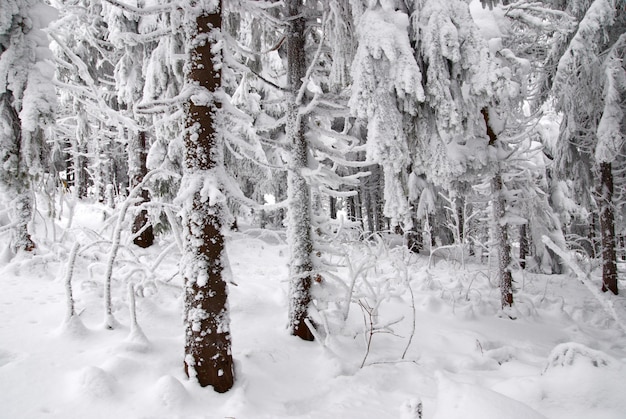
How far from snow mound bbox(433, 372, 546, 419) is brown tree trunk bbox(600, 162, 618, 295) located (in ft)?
35.7

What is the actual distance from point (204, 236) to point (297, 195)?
6.28 ft

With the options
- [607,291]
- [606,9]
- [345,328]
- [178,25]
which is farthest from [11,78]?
[607,291]

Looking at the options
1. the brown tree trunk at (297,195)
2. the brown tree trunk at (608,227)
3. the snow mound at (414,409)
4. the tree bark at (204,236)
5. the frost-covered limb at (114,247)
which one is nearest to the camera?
the snow mound at (414,409)

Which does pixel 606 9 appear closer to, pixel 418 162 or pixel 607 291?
pixel 418 162

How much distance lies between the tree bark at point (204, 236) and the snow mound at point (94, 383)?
0.69 m

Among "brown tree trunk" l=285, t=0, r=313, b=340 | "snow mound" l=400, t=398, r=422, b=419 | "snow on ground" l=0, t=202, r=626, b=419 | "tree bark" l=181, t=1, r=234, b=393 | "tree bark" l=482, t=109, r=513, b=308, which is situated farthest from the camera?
"tree bark" l=482, t=109, r=513, b=308

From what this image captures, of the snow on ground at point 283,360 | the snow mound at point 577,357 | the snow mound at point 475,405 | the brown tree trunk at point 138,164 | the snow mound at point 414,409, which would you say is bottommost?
the snow on ground at point 283,360

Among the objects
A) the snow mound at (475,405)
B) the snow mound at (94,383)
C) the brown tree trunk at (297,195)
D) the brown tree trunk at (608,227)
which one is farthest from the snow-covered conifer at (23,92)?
the brown tree trunk at (608,227)

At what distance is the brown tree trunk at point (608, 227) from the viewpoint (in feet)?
32.7

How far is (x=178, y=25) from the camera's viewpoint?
3648mm

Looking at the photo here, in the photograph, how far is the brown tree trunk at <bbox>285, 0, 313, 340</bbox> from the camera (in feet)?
16.4

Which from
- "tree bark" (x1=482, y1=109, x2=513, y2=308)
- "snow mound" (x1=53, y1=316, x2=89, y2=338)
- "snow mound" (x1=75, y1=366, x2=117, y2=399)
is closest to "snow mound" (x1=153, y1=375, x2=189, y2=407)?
"snow mound" (x1=75, y1=366, x2=117, y2=399)

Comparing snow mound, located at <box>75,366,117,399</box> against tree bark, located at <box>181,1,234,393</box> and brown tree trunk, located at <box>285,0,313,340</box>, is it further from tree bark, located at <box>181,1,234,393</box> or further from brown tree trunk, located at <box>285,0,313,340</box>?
brown tree trunk, located at <box>285,0,313,340</box>

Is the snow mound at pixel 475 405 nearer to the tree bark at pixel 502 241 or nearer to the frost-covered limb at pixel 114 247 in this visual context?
the frost-covered limb at pixel 114 247
